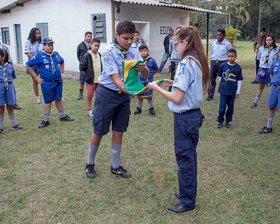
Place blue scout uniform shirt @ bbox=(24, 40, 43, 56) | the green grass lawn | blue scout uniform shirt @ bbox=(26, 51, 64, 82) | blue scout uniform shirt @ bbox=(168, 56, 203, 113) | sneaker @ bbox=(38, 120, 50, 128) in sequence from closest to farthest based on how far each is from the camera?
blue scout uniform shirt @ bbox=(168, 56, 203, 113)
the green grass lawn
blue scout uniform shirt @ bbox=(26, 51, 64, 82)
sneaker @ bbox=(38, 120, 50, 128)
blue scout uniform shirt @ bbox=(24, 40, 43, 56)

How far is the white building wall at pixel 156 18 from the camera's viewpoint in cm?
1145

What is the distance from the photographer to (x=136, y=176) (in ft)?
11.9

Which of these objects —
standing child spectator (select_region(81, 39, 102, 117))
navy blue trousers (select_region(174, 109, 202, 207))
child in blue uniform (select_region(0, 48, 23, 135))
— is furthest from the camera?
standing child spectator (select_region(81, 39, 102, 117))

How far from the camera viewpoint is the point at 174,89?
8.36 ft

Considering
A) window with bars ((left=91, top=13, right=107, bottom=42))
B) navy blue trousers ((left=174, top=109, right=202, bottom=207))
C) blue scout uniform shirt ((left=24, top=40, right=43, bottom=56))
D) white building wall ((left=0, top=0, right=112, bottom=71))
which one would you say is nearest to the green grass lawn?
navy blue trousers ((left=174, top=109, right=202, bottom=207))

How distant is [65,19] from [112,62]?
1087 centimetres

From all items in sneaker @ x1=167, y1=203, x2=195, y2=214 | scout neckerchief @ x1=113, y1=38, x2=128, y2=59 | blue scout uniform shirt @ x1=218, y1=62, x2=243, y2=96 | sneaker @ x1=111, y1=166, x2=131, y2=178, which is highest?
scout neckerchief @ x1=113, y1=38, x2=128, y2=59

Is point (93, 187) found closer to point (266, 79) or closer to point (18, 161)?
point (18, 161)

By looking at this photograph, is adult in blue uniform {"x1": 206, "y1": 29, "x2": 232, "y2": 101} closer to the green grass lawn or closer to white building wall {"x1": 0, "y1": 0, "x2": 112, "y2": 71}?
the green grass lawn

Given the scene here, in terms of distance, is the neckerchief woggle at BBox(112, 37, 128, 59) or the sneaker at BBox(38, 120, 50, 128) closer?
the neckerchief woggle at BBox(112, 37, 128, 59)

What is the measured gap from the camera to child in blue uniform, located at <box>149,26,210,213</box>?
251 centimetres

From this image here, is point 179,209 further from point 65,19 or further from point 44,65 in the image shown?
point 65,19

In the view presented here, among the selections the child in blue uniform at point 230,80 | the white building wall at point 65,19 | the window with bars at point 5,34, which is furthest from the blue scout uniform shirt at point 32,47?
the window with bars at point 5,34

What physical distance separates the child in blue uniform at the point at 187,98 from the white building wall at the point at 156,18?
9.15 m
